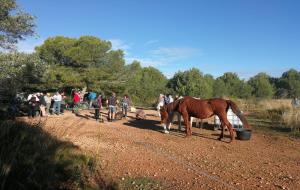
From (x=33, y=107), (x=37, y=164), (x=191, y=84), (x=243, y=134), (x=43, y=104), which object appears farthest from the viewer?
(x=191, y=84)

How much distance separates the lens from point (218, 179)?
7160mm

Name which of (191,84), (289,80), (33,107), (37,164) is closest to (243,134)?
(37,164)

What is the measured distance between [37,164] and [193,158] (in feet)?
16.6

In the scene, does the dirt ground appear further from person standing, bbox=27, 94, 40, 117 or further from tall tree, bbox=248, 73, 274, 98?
tall tree, bbox=248, 73, 274, 98

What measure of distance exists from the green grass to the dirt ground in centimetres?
40

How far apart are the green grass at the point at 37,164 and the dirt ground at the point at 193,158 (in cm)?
40

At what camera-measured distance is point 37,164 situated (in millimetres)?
5082

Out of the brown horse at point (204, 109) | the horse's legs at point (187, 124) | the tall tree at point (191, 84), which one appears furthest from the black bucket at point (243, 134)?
the tall tree at point (191, 84)

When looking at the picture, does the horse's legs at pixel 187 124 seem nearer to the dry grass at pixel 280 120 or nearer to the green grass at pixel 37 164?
the dry grass at pixel 280 120

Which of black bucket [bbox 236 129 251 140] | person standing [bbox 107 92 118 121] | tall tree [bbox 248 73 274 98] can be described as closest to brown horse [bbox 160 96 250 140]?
black bucket [bbox 236 129 251 140]

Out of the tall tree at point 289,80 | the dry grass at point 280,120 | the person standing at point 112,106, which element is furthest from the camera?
the tall tree at point 289,80

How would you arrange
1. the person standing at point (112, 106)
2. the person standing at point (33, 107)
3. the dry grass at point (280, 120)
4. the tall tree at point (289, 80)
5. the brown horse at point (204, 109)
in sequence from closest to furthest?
the brown horse at point (204, 109)
the dry grass at point (280, 120)
the person standing at point (33, 107)
the person standing at point (112, 106)
the tall tree at point (289, 80)

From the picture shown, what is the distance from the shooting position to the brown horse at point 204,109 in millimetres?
12344

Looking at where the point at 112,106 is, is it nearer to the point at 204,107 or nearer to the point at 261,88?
the point at 204,107
